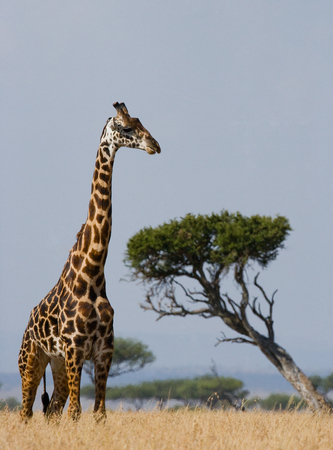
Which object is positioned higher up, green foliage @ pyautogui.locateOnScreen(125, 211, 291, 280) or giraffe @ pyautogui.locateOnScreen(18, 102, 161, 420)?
green foliage @ pyautogui.locateOnScreen(125, 211, 291, 280)

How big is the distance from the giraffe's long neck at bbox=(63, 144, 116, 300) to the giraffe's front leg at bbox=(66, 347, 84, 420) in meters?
0.89

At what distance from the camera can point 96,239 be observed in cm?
821

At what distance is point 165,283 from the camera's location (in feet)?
76.2

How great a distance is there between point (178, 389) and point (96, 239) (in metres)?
29.3

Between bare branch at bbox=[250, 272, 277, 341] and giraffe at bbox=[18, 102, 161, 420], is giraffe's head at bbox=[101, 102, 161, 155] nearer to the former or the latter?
giraffe at bbox=[18, 102, 161, 420]

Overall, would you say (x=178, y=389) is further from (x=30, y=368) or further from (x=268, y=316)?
(x=30, y=368)

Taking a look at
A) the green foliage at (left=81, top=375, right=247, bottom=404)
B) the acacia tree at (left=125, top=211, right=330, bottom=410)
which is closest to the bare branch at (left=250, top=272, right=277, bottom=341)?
the acacia tree at (left=125, top=211, right=330, bottom=410)

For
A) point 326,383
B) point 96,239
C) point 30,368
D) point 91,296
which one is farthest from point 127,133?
point 326,383

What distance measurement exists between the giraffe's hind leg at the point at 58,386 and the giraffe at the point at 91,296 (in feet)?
0.64

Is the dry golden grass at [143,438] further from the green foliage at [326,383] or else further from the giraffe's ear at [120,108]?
the green foliage at [326,383]

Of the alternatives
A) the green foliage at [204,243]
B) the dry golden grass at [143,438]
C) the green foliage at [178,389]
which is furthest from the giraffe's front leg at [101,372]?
the green foliage at [178,389]

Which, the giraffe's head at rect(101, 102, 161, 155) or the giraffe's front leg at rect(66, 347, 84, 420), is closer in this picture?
the giraffe's front leg at rect(66, 347, 84, 420)

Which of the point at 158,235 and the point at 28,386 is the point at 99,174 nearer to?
the point at 28,386

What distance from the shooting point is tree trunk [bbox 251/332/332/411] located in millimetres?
20688
